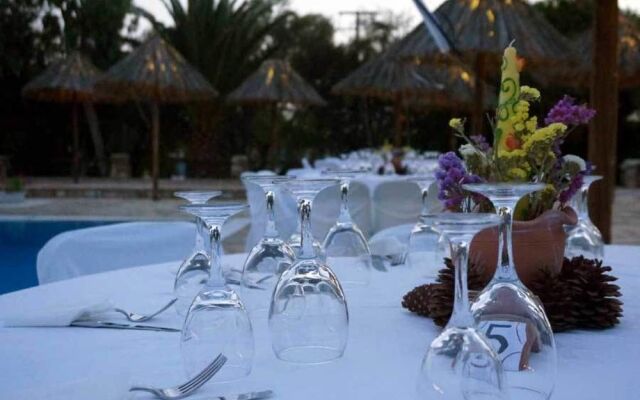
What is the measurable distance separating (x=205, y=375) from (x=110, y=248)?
1.42 metres

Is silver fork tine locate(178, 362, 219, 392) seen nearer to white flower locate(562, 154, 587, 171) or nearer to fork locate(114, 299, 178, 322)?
fork locate(114, 299, 178, 322)

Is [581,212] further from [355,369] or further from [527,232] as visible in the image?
[355,369]

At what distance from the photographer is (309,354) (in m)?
1.06

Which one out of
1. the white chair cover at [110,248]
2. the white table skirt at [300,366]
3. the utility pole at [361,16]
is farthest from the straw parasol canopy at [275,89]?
the white table skirt at [300,366]

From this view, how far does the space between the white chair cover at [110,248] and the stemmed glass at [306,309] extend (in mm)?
1279

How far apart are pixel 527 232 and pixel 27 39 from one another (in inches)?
725

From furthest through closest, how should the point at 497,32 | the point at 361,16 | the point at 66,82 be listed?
1. the point at 361,16
2. the point at 66,82
3. the point at 497,32

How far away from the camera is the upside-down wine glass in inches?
61.7

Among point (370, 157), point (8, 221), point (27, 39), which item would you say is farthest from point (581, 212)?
point (27, 39)

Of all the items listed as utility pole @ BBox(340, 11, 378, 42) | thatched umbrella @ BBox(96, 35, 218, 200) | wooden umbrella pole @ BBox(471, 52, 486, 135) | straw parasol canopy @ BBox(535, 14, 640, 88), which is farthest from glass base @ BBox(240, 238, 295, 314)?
utility pole @ BBox(340, 11, 378, 42)

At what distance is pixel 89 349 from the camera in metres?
1.14

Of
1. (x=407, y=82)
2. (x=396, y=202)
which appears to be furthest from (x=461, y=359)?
(x=407, y=82)

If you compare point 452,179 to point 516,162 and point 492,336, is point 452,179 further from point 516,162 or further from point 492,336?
point 492,336

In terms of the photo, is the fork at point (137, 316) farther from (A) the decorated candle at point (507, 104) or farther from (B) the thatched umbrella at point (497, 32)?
(B) the thatched umbrella at point (497, 32)
